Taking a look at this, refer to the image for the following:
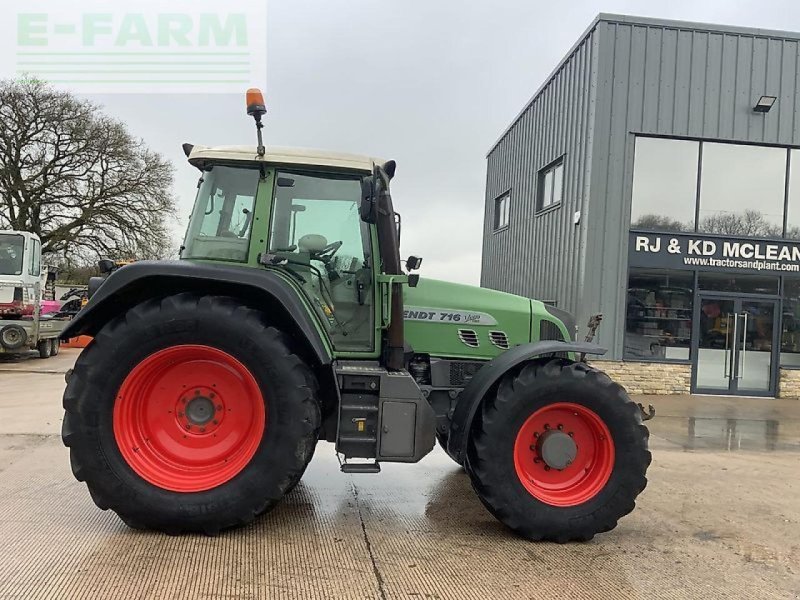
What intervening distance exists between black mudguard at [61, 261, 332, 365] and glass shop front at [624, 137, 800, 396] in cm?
873

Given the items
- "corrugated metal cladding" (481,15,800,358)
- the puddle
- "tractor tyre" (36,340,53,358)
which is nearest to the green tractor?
the puddle

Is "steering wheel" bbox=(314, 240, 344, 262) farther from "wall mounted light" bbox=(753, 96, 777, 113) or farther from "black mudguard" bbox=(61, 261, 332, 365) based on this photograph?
"wall mounted light" bbox=(753, 96, 777, 113)

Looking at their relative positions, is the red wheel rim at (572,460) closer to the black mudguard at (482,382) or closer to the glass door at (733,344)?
the black mudguard at (482,382)

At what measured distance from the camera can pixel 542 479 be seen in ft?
12.7

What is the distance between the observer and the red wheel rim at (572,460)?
380 cm

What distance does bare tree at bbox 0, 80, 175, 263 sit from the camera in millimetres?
22047

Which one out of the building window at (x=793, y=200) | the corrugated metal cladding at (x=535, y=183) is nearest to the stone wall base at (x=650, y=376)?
the corrugated metal cladding at (x=535, y=183)

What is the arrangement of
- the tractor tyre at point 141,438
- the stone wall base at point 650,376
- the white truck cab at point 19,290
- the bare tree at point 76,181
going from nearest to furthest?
the tractor tyre at point 141,438 → the stone wall base at point 650,376 → the white truck cab at point 19,290 → the bare tree at point 76,181

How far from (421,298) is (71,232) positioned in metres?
22.8

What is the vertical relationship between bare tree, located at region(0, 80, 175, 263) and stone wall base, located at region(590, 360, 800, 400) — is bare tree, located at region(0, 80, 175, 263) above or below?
above

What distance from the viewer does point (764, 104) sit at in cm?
1081

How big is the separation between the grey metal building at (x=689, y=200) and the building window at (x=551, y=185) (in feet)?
2.82

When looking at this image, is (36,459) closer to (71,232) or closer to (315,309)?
(315,309)

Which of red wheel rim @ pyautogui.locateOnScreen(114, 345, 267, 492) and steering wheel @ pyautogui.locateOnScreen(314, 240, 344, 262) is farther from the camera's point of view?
steering wheel @ pyautogui.locateOnScreen(314, 240, 344, 262)
